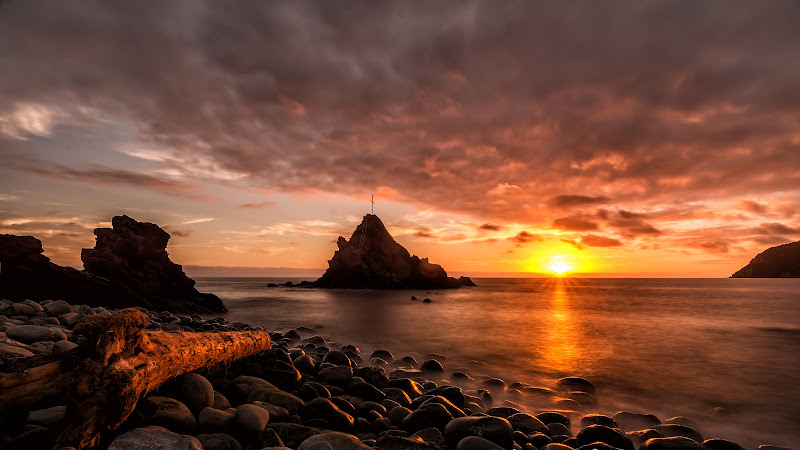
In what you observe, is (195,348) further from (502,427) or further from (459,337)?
(459,337)

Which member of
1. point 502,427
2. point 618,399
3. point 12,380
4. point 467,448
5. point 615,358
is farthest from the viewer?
point 615,358

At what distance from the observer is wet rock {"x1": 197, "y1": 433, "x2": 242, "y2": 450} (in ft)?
11.2

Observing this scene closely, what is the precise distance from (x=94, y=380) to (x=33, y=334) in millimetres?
4645

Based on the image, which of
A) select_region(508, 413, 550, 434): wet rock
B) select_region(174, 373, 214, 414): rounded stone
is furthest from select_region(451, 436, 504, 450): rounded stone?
select_region(174, 373, 214, 414): rounded stone

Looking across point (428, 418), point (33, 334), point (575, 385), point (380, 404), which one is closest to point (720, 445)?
point (575, 385)

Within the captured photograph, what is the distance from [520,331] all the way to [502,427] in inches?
660

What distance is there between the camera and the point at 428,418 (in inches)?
191

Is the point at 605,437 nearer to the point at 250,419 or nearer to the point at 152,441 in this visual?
the point at 250,419

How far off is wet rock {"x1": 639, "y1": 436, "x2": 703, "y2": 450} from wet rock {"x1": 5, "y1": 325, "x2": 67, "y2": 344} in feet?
31.2

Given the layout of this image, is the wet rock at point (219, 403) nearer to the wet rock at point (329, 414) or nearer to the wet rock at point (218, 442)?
the wet rock at point (218, 442)

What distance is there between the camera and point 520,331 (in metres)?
19.9

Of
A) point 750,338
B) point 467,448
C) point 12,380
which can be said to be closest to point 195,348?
point 12,380

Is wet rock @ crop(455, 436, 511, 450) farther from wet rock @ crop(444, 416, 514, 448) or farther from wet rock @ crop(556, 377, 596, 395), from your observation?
wet rock @ crop(556, 377, 596, 395)

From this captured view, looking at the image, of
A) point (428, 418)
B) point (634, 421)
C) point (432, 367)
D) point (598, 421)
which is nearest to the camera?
point (428, 418)
